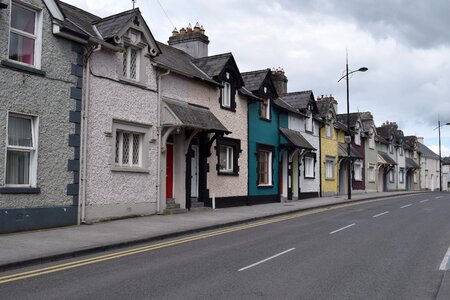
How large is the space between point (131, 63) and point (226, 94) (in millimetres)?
6813

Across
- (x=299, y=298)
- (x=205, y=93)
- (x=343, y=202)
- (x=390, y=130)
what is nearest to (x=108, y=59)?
(x=205, y=93)

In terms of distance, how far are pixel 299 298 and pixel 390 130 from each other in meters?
49.6

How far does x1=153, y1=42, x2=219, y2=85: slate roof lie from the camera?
18797mm

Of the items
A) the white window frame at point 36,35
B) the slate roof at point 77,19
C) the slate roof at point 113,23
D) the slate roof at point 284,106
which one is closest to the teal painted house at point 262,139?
the slate roof at point 284,106

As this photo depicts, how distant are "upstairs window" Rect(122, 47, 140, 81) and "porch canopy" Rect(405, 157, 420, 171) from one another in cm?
4862

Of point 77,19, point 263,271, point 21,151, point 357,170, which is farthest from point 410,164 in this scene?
point 263,271

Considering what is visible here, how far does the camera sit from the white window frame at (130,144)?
16.0 metres

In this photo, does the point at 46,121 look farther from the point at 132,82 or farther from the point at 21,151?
the point at 132,82

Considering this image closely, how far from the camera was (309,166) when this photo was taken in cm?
3231

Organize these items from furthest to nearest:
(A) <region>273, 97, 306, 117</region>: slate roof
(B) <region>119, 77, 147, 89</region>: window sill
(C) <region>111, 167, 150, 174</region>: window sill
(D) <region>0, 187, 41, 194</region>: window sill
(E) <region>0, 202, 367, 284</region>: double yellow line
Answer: (A) <region>273, 97, 306, 117</region>: slate roof < (B) <region>119, 77, 147, 89</region>: window sill < (C) <region>111, 167, 150, 174</region>: window sill < (D) <region>0, 187, 41, 194</region>: window sill < (E) <region>0, 202, 367, 284</region>: double yellow line

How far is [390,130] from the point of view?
52.9m

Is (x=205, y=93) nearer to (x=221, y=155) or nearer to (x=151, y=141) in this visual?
(x=221, y=155)

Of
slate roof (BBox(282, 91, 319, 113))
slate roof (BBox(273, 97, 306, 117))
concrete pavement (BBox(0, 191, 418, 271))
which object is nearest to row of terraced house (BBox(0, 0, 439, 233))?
slate roof (BBox(273, 97, 306, 117))

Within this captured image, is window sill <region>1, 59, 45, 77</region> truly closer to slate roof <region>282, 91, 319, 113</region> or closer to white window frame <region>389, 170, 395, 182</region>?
slate roof <region>282, 91, 319, 113</region>
